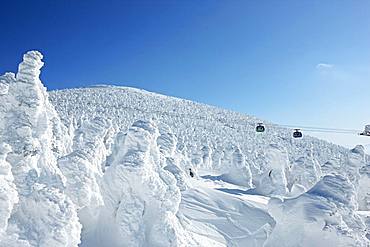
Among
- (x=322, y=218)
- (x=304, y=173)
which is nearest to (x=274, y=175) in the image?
(x=304, y=173)

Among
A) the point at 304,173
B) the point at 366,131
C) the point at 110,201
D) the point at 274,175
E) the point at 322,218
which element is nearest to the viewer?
the point at 110,201

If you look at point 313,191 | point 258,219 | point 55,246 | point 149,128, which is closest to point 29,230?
point 55,246

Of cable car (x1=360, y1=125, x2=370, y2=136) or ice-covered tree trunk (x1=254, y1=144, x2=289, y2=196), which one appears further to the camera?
ice-covered tree trunk (x1=254, y1=144, x2=289, y2=196)

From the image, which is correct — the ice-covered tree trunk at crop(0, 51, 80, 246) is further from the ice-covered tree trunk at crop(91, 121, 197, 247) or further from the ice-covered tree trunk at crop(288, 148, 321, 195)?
the ice-covered tree trunk at crop(288, 148, 321, 195)

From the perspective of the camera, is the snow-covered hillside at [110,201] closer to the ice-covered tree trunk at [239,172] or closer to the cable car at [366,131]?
the cable car at [366,131]

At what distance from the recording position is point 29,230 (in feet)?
47.3

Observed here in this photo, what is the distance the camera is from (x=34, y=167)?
57.5ft

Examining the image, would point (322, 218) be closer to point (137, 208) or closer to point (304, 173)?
point (137, 208)

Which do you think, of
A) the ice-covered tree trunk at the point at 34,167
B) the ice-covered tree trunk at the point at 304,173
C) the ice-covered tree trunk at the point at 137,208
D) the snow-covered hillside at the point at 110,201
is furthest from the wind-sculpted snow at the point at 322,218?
the ice-covered tree trunk at the point at 304,173

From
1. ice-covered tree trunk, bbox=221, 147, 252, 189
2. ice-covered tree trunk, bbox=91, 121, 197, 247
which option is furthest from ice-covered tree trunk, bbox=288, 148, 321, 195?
ice-covered tree trunk, bbox=91, 121, 197, 247

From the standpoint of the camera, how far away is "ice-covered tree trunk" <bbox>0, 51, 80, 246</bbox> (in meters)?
14.5

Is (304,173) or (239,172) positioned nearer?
(304,173)

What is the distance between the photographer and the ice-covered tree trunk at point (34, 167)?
572 inches

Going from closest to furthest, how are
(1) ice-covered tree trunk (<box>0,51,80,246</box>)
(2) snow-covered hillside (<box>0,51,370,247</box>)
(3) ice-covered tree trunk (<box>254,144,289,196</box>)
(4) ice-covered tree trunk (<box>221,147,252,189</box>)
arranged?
(1) ice-covered tree trunk (<box>0,51,80,246</box>) < (2) snow-covered hillside (<box>0,51,370,247</box>) < (3) ice-covered tree trunk (<box>254,144,289,196</box>) < (4) ice-covered tree trunk (<box>221,147,252,189</box>)
